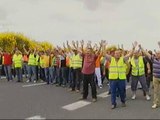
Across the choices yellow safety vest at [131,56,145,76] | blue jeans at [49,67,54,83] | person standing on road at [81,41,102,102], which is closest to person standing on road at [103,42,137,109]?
person standing on road at [81,41,102,102]

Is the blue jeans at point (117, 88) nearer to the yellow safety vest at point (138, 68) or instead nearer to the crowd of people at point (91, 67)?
the crowd of people at point (91, 67)

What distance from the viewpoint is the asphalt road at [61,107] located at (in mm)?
12762

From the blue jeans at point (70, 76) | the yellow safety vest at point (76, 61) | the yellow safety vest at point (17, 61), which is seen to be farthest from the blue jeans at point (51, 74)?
the yellow safety vest at point (76, 61)

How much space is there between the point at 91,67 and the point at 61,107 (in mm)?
2231

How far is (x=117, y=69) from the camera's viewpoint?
1452 cm

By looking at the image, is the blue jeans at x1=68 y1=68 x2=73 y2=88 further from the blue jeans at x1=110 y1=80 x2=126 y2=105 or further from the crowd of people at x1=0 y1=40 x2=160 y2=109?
the blue jeans at x1=110 y1=80 x2=126 y2=105

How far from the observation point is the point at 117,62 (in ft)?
47.8

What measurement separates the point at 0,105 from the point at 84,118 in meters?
3.76

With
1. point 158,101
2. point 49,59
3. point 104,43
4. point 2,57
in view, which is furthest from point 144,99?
point 2,57

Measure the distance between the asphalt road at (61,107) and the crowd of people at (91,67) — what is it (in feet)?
1.76

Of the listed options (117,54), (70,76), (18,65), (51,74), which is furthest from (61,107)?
(18,65)

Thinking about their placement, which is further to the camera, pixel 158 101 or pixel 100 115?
pixel 158 101

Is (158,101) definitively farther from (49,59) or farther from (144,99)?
(49,59)

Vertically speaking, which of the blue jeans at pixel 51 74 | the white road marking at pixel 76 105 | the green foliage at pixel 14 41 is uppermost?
the green foliage at pixel 14 41
